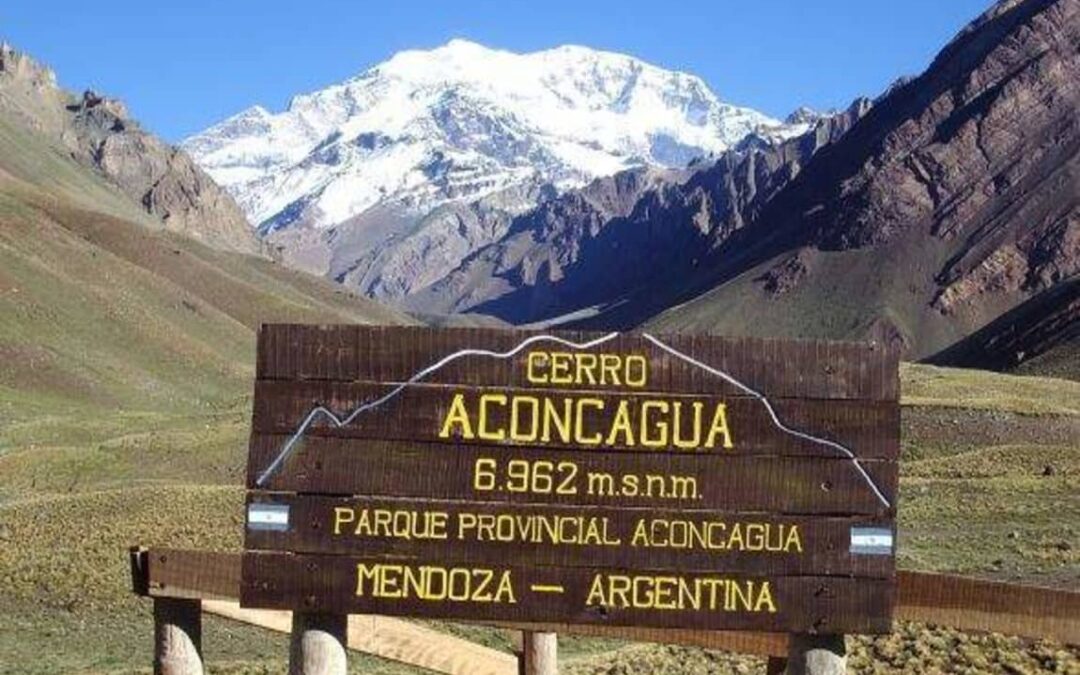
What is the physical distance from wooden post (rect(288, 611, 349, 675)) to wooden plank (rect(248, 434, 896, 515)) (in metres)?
0.80

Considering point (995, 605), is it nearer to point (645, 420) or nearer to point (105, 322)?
point (645, 420)

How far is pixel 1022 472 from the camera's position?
1762 inches

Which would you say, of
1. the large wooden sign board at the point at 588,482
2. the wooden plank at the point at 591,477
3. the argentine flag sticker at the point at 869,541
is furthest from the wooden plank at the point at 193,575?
the argentine flag sticker at the point at 869,541

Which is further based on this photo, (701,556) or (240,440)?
(240,440)

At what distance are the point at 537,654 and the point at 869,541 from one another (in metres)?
3.85

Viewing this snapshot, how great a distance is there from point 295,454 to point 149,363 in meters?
105

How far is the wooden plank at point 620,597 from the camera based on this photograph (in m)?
7.63

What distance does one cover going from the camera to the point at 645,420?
7.71 m

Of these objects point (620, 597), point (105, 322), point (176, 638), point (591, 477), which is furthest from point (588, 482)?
point (105, 322)

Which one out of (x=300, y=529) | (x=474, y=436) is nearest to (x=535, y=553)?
(x=474, y=436)

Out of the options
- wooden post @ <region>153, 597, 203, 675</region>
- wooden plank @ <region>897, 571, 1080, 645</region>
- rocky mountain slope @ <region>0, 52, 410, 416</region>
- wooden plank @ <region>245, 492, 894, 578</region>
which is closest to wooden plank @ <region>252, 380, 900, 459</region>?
wooden plank @ <region>245, 492, 894, 578</region>

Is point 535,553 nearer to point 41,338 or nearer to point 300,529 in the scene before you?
point 300,529

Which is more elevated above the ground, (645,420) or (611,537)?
(645,420)

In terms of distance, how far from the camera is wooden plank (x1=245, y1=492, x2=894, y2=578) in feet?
25.1
